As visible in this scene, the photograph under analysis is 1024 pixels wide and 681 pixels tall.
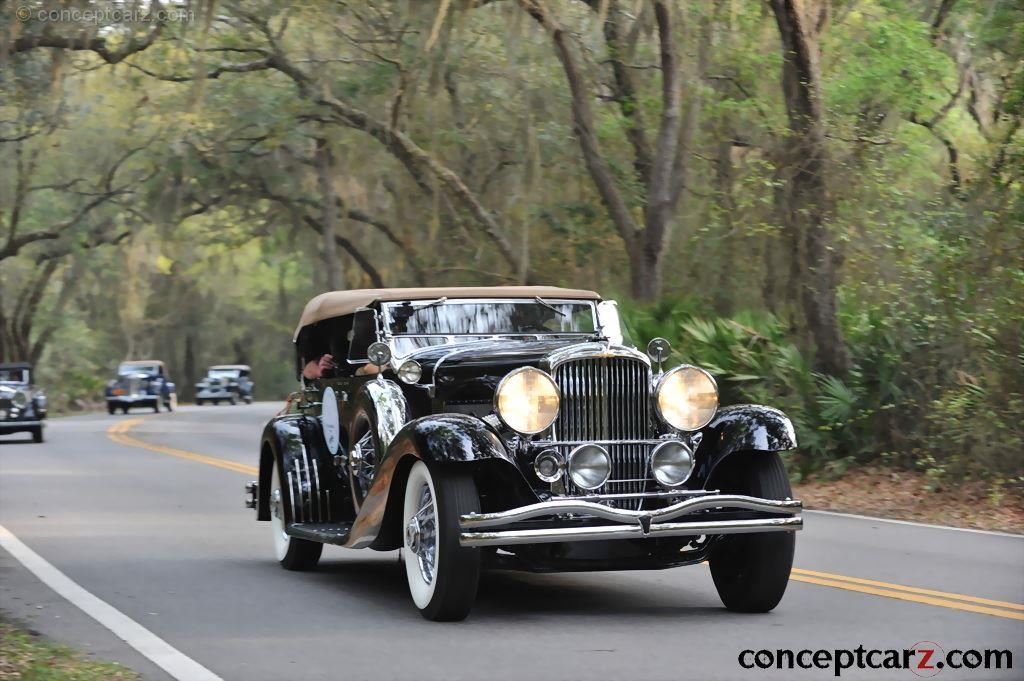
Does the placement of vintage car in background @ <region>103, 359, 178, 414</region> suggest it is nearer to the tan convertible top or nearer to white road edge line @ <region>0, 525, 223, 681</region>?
white road edge line @ <region>0, 525, 223, 681</region>

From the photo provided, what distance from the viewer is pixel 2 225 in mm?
46875

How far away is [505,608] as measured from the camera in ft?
27.1

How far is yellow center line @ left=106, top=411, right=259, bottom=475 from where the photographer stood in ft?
70.7

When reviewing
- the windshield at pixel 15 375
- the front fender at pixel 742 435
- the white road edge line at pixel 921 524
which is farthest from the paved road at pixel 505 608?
the windshield at pixel 15 375

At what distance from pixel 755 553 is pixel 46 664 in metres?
3.71

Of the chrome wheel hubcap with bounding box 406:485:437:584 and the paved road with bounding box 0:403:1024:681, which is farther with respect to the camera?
the chrome wheel hubcap with bounding box 406:485:437:584

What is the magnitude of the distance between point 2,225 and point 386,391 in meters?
41.4

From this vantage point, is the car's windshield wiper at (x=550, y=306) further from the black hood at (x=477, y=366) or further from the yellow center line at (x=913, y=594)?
the yellow center line at (x=913, y=594)

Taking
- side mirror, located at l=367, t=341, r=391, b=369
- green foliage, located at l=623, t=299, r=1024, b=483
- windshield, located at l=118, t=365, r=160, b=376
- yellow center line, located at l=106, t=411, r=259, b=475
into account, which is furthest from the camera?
windshield, located at l=118, t=365, r=160, b=376

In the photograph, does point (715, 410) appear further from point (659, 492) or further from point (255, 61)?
point (255, 61)

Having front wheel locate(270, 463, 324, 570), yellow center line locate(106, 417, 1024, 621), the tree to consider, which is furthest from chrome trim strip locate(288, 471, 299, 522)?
the tree

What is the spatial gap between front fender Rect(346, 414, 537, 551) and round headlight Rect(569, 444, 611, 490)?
0.27m

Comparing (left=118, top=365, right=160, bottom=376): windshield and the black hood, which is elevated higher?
the black hood

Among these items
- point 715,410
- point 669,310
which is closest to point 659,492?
point 715,410
